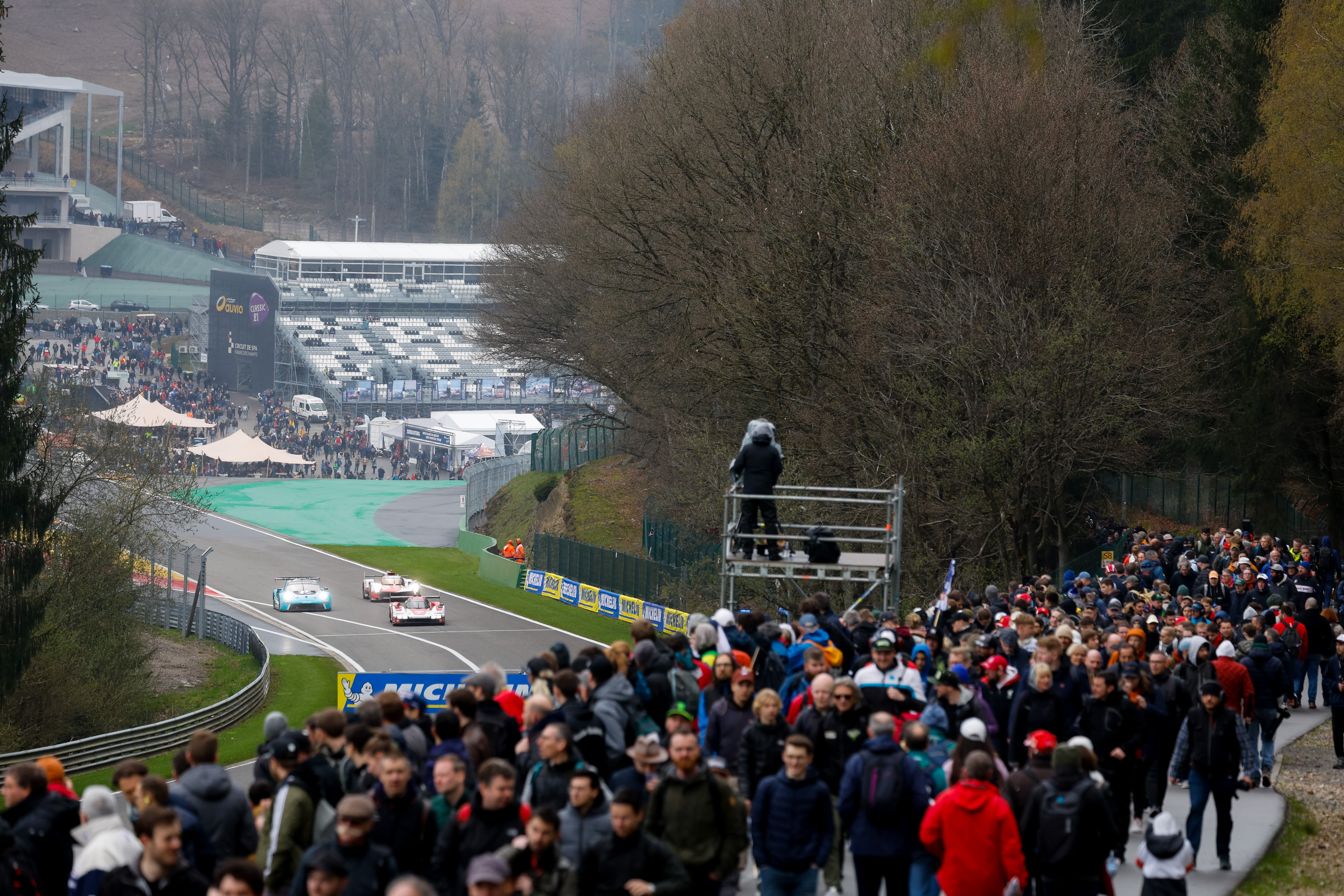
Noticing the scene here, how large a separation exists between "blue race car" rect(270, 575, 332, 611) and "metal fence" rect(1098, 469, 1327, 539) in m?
28.5

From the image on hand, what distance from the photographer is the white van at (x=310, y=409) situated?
93.2m

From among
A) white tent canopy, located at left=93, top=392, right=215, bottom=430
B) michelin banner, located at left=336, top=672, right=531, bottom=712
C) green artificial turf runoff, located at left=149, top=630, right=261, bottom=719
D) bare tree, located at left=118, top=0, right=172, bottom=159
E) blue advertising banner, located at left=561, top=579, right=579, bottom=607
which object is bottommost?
green artificial turf runoff, located at left=149, top=630, right=261, bottom=719

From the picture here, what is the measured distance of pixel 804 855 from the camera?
372 inches

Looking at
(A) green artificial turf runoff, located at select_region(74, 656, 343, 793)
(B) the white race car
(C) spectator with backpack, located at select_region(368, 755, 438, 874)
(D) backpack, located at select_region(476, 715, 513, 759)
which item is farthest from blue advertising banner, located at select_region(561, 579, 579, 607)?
(C) spectator with backpack, located at select_region(368, 755, 438, 874)

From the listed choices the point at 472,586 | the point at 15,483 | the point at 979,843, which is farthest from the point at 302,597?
the point at 979,843

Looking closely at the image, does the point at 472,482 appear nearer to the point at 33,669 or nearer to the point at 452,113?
the point at 33,669

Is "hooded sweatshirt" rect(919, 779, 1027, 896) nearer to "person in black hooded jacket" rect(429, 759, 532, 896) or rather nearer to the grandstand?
"person in black hooded jacket" rect(429, 759, 532, 896)

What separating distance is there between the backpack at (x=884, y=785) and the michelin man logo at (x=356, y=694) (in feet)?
65.5

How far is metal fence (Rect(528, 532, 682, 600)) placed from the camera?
4550 centimetres

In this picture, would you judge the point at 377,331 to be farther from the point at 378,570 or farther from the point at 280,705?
the point at 280,705

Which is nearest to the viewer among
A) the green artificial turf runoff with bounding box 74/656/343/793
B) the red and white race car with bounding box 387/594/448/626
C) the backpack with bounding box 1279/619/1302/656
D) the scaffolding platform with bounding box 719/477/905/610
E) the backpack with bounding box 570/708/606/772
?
the backpack with bounding box 570/708/606/772

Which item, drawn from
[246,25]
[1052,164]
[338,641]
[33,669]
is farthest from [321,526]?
[246,25]

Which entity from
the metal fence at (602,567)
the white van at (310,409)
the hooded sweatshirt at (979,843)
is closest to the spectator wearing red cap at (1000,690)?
the hooded sweatshirt at (979,843)

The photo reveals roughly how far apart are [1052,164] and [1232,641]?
1897 centimetres
